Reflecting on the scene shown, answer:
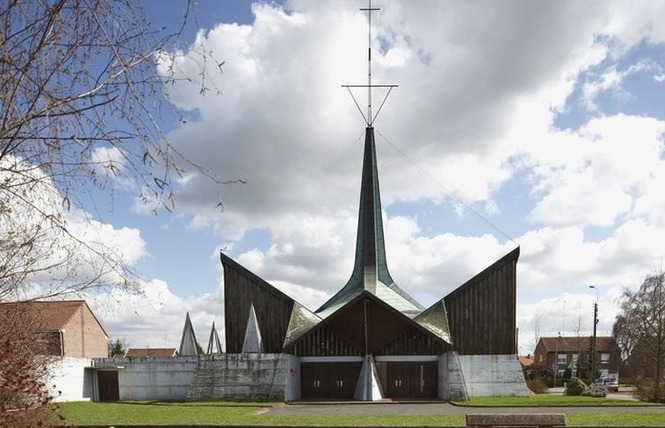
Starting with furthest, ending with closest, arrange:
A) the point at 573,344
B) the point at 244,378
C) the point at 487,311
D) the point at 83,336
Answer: the point at 573,344
the point at 83,336
the point at 487,311
the point at 244,378

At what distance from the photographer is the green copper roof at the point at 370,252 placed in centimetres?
3706

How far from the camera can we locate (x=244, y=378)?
27328mm

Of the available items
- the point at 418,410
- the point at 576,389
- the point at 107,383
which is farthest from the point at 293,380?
the point at 576,389

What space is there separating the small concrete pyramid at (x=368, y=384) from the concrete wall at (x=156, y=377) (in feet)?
27.1

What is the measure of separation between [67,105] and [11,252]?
64.4 inches

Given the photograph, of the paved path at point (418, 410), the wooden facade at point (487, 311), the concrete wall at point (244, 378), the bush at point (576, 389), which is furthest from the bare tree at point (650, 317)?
the concrete wall at point (244, 378)

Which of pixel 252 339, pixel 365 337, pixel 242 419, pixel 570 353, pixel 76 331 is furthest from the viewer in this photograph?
pixel 570 353

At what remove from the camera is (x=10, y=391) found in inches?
205

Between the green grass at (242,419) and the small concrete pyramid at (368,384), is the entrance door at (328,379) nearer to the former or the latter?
the small concrete pyramid at (368,384)

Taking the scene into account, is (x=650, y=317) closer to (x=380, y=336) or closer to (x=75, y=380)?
(x=380, y=336)

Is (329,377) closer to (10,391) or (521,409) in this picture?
(521,409)

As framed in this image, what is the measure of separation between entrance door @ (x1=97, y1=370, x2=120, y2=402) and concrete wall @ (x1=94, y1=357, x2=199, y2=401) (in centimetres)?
371

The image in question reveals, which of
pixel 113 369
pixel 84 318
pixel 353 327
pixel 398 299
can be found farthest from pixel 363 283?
pixel 84 318

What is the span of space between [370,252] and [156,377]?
623 inches
